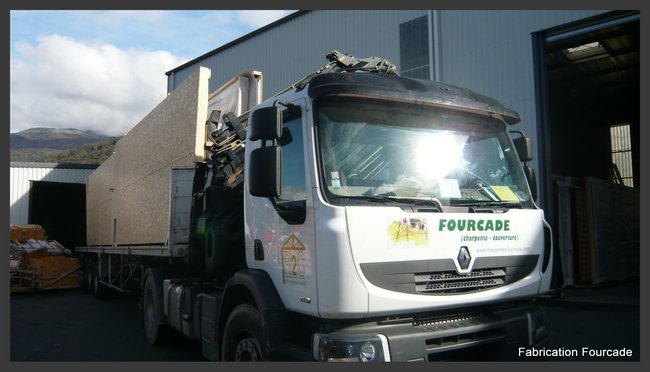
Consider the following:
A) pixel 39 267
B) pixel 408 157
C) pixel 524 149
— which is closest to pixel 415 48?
pixel 524 149

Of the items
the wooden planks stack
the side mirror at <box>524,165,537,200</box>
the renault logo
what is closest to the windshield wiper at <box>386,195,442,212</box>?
the renault logo

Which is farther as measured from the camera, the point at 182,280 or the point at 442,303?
the point at 182,280

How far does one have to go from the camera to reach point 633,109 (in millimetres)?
18953

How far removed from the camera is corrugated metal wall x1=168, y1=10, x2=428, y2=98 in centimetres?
1312

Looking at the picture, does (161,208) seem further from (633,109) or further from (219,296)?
(633,109)

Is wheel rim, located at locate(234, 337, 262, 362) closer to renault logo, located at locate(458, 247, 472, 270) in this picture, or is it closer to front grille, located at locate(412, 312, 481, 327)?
front grille, located at locate(412, 312, 481, 327)

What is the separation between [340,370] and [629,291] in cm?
1086

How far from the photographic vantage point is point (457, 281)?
12.2 feet

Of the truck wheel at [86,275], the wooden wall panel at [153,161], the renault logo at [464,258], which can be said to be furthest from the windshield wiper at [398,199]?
the truck wheel at [86,275]

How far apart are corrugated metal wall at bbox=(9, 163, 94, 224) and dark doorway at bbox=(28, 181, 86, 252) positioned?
0.60 meters

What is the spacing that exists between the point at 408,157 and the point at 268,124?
1.09 m

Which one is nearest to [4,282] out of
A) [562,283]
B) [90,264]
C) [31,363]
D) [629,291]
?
[31,363]

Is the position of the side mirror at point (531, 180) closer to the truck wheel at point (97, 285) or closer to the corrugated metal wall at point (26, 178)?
the truck wheel at point (97, 285)

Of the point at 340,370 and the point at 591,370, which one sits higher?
the point at 340,370
